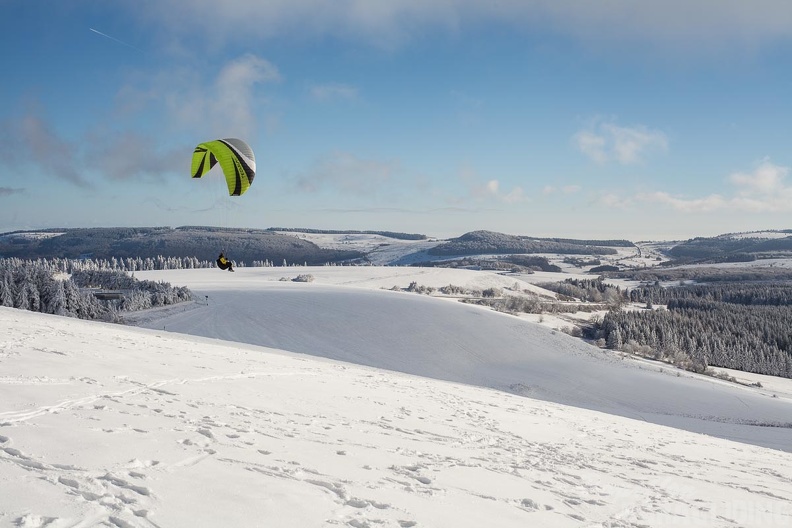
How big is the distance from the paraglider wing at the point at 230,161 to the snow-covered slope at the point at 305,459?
25.1 feet

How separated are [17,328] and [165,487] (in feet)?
53.8

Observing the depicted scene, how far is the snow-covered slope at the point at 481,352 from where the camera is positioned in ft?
101

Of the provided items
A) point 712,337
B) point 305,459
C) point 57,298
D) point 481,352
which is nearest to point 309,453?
point 305,459

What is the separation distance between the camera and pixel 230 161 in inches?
805

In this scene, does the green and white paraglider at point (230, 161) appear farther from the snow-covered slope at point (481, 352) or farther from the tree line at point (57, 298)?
the tree line at point (57, 298)

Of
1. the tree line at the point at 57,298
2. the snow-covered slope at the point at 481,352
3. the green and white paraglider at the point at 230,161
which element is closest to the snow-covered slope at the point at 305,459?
the green and white paraglider at the point at 230,161

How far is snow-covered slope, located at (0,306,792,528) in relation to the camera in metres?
5.78

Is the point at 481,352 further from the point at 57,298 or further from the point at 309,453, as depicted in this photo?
the point at 309,453

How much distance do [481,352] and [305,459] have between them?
36595 mm

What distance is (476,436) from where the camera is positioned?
12.2m

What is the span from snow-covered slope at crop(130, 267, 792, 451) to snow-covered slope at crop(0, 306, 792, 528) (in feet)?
51.0

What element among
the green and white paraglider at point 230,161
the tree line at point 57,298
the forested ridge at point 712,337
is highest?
the green and white paraglider at point 230,161

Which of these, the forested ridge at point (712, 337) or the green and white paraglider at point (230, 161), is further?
the forested ridge at point (712, 337)

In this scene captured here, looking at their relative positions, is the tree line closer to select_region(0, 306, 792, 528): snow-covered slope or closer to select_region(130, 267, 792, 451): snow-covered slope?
select_region(130, 267, 792, 451): snow-covered slope
